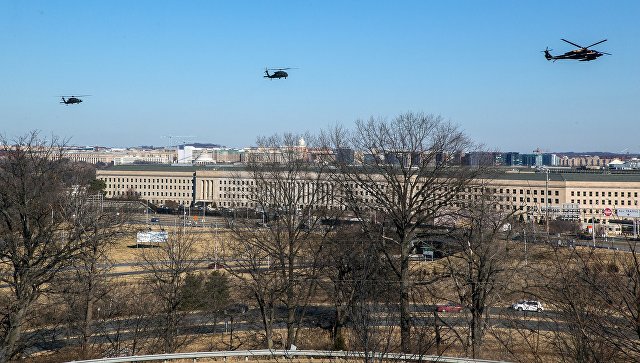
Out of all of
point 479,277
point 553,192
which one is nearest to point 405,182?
point 479,277

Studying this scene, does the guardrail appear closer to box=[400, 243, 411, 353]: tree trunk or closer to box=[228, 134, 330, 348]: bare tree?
box=[400, 243, 411, 353]: tree trunk

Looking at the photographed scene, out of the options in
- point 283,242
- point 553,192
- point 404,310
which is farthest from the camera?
Result: point 553,192

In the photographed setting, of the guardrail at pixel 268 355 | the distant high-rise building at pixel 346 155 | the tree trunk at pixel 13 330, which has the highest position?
the distant high-rise building at pixel 346 155

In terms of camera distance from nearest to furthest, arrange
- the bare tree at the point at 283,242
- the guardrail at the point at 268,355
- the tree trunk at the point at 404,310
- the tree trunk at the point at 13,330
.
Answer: the guardrail at the point at 268,355
the tree trunk at the point at 13,330
the tree trunk at the point at 404,310
the bare tree at the point at 283,242

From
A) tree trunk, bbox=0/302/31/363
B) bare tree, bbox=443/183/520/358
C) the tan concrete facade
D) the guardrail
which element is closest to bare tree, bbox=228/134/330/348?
the guardrail

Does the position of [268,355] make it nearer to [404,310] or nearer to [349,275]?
[404,310]

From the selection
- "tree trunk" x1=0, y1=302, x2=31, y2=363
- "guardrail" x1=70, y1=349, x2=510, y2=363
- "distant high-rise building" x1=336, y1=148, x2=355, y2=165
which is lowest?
"guardrail" x1=70, y1=349, x2=510, y2=363

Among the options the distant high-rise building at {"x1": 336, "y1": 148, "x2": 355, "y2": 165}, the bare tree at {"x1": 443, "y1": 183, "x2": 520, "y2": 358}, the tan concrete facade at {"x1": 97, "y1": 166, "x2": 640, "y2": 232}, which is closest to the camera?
the bare tree at {"x1": 443, "y1": 183, "x2": 520, "y2": 358}

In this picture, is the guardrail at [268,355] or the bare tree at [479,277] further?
the bare tree at [479,277]

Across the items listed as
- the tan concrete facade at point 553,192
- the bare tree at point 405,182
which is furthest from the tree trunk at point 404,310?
the tan concrete facade at point 553,192

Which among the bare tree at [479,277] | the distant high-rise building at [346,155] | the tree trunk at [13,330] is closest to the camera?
the tree trunk at [13,330]

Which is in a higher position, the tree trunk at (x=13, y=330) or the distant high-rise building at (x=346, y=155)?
the distant high-rise building at (x=346, y=155)

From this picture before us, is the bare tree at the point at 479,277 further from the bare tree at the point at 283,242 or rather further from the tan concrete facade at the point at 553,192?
the tan concrete facade at the point at 553,192

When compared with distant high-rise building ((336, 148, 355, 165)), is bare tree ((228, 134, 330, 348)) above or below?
below
